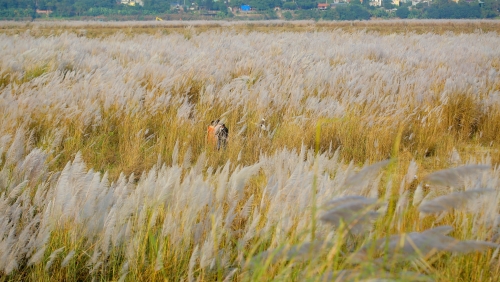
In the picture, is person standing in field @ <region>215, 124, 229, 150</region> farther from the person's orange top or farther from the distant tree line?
the distant tree line

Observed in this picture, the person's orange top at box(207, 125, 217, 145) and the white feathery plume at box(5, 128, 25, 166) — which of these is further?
the person's orange top at box(207, 125, 217, 145)

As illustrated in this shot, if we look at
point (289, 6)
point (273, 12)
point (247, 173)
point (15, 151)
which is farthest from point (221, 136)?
point (289, 6)

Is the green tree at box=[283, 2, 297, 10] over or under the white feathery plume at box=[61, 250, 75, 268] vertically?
over

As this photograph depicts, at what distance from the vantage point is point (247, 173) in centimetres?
225

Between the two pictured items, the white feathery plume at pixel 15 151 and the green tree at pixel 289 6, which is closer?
the white feathery plume at pixel 15 151

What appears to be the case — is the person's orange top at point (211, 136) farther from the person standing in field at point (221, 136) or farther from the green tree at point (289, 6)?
the green tree at point (289, 6)

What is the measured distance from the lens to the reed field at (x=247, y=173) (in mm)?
1481

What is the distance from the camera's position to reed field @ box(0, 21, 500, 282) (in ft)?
4.86

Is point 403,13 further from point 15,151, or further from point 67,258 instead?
point 67,258

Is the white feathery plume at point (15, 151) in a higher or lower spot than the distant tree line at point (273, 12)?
lower

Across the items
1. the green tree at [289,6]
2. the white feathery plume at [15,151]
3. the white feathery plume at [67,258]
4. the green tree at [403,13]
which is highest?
the green tree at [289,6]

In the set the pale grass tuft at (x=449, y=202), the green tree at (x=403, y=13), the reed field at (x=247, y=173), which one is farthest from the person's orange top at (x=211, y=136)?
the green tree at (x=403, y=13)

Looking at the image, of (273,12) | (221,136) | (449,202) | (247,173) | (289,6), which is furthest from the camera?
(289,6)

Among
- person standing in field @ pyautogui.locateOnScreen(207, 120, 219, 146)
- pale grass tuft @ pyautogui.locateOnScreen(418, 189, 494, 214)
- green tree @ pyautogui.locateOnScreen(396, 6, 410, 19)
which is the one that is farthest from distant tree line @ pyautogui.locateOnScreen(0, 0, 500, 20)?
pale grass tuft @ pyautogui.locateOnScreen(418, 189, 494, 214)
